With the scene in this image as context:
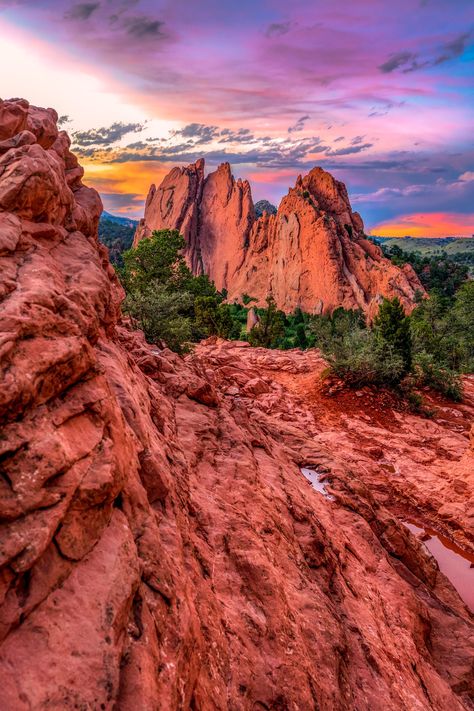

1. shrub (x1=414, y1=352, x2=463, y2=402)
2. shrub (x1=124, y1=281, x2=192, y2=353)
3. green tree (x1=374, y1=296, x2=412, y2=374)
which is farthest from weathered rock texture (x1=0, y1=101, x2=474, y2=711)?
shrub (x1=414, y1=352, x2=463, y2=402)

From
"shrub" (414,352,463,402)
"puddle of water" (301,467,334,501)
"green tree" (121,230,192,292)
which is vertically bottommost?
"puddle of water" (301,467,334,501)

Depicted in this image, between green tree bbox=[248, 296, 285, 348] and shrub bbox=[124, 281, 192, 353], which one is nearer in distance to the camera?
shrub bbox=[124, 281, 192, 353]

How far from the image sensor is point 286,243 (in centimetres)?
7481

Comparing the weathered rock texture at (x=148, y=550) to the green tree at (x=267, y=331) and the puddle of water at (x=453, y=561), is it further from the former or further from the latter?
the green tree at (x=267, y=331)

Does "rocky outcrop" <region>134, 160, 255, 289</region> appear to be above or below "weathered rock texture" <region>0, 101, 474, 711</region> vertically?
above

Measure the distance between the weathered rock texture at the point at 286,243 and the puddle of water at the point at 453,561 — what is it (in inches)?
1820

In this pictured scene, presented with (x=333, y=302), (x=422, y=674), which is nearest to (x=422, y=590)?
(x=422, y=674)

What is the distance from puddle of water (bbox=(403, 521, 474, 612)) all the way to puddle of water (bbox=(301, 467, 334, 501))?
318cm

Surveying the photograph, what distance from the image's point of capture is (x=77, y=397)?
4066 mm

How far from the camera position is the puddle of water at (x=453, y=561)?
10.2m

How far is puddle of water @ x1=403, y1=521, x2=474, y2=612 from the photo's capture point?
10.2 m

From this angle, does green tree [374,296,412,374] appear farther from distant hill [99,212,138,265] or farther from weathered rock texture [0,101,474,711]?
distant hill [99,212,138,265]

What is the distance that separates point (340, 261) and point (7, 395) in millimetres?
68503

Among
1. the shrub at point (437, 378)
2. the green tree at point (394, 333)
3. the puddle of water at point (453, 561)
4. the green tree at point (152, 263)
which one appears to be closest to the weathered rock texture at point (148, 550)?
the puddle of water at point (453, 561)
